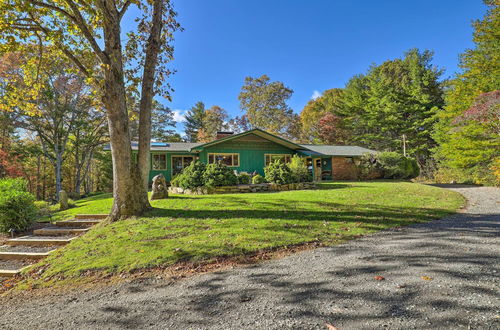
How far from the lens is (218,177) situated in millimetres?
11539

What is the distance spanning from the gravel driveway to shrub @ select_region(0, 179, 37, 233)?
5.08 metres

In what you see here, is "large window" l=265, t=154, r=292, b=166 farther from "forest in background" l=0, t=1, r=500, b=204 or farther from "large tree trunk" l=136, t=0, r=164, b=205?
"large tree trunk" l=136, t=0, r=164, b=205

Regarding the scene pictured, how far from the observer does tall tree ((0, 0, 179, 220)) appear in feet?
19.3

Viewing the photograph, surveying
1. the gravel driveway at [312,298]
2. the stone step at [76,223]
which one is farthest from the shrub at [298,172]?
the stone step at [76,223]

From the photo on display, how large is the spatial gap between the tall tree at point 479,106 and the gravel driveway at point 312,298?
1369cm

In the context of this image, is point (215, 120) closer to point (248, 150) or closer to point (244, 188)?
point (248, 150)

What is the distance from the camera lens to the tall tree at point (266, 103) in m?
32.6

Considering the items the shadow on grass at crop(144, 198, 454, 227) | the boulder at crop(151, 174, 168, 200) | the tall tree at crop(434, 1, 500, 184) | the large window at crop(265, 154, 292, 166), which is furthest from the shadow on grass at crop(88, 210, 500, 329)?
the large window at crop(265, 154, 292, 166)

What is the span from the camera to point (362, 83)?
33625 mm

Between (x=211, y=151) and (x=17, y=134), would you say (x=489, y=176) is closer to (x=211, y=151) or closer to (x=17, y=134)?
(x=211, y=151)

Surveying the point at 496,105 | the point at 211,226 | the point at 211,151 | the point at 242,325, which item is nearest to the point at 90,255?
the point at 211,226

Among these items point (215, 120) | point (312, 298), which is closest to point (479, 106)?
point (312, 298)

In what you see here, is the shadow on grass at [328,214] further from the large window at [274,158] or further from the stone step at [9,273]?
the large window at [274,158]

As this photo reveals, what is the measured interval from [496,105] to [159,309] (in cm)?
1682
